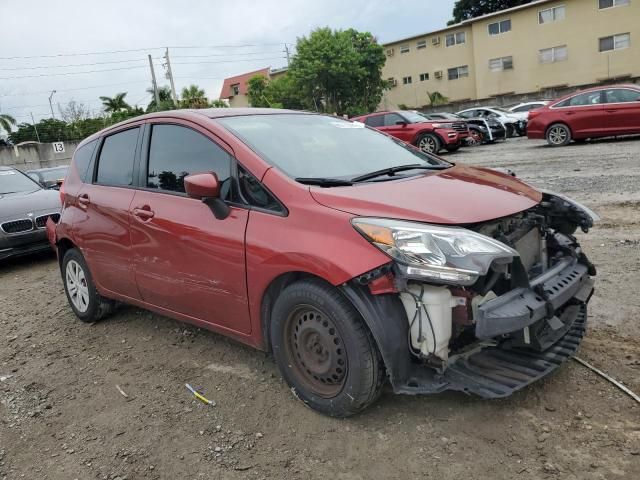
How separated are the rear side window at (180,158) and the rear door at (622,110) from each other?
13076 mm

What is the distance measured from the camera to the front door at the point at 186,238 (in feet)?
10.2

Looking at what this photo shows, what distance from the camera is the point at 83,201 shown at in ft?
14.4

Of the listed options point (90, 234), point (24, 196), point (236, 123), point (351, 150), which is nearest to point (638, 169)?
point (351, 150)

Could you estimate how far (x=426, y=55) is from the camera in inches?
1583

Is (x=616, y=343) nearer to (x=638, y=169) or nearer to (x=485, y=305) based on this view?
(x=485, y=305)

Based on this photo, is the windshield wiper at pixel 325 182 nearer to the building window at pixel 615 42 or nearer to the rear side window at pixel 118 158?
the rear side window at pixel 118 158

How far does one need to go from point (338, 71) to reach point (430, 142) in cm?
2258

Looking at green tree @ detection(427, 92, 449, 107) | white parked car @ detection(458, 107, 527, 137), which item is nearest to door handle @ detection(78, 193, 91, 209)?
white parked car @ detection(458, 107, 527, 137)

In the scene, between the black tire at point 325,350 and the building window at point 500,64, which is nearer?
the black tire at point 325,350

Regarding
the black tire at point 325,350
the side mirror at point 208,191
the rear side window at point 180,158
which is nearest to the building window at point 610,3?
the rear side window at point 180,158

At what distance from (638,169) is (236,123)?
836 cm

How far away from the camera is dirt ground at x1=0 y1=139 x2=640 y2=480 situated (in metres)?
2.45

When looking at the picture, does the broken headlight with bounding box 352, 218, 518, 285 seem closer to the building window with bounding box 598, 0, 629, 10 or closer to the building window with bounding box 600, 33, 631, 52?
the building window with bounding box 600, 33, 631, 52

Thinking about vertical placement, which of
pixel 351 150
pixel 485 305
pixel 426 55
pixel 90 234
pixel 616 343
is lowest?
pixel 616 343
